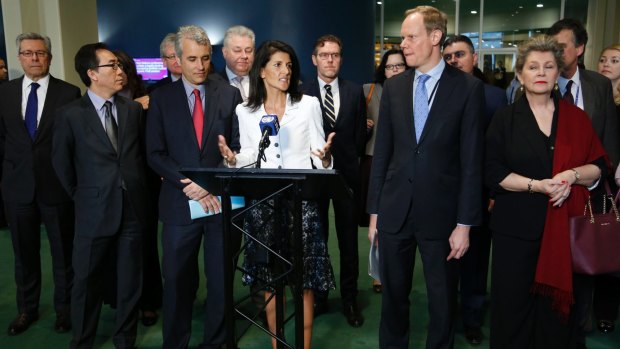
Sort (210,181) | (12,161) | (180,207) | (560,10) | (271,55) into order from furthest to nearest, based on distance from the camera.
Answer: (560,10) < (12,161) < (180,207) < (271,55) < (210,181)

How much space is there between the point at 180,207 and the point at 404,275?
4.15 feet

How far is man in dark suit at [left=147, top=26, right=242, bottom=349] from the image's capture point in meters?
2.87

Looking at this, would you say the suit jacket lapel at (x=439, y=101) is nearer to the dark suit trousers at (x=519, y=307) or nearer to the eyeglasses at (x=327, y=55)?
the dark suit trousers at (x=519, y=307)

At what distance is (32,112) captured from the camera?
3477 mm

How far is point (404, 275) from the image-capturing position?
2713mm

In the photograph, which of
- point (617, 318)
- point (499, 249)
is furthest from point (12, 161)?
point (617, 318)

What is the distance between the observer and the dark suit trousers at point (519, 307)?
2.62 m

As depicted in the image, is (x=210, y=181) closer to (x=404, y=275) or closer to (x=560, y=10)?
(x=404, y=275)

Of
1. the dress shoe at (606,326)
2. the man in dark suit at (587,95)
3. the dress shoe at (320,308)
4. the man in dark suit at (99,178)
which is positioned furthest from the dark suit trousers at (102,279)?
the dress shoe at (606,326)

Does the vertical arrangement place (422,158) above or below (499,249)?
above

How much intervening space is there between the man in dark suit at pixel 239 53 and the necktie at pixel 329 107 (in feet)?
1.95

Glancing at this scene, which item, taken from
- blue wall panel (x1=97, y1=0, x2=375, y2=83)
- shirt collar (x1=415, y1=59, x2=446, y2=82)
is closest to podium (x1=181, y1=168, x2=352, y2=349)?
shirt collar (x1=415, y1=59, x2=446, y2=82)

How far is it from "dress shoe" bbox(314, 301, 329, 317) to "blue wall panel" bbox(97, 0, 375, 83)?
7.62 meters

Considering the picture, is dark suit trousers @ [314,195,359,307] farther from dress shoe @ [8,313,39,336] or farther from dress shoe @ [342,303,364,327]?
dress shoe @ [8,313,39,336]
